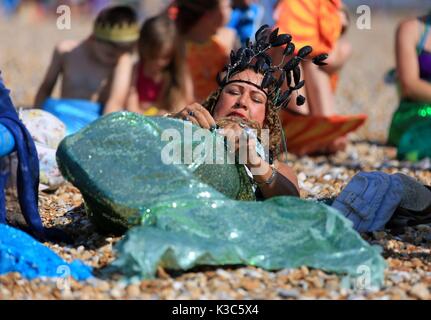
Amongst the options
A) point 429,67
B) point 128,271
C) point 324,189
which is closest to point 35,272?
point 128,271

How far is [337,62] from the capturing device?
6.90 m

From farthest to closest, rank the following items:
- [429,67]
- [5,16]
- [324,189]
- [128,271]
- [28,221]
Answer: [5,16] < [429,67] < [324,189] < [28,221] < [128,271]

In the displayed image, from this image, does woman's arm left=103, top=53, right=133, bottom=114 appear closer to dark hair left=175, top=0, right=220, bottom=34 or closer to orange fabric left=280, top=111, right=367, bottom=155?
dark hair left=175, top=0, right=220, bottom=34

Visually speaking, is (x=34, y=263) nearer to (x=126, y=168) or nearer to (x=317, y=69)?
(x=126, y=168)

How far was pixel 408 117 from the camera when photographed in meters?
6.40

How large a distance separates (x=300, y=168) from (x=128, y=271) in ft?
9.48

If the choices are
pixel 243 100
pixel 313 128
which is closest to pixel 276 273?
pixel 243 100

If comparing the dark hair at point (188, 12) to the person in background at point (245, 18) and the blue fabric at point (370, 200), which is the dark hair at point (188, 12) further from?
the blue fabric at point (370, 200)

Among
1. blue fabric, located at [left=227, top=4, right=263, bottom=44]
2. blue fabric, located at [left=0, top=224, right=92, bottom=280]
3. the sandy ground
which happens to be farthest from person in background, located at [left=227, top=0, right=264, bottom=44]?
blue fabric, located at [left=0, top=224, right=92, bottom=280]

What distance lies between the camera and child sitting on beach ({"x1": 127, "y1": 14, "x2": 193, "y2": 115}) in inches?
271

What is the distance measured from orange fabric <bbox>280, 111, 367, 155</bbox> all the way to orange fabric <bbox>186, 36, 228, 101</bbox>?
1.06m

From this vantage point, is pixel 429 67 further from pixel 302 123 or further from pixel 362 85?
pixel 362 85

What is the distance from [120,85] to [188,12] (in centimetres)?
96

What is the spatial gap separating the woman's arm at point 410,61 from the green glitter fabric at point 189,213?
3.10 m
